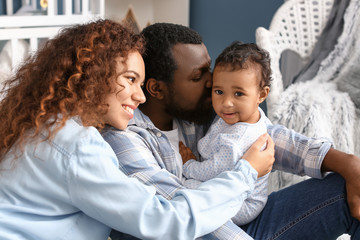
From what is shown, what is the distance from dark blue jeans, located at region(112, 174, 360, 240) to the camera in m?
1.16

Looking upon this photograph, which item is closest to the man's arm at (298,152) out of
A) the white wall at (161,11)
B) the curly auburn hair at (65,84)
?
the curly auburn hair at (65,84)

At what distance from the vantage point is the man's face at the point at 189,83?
49.0 inches

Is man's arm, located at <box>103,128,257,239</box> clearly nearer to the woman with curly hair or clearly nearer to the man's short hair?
the woman with curly hair

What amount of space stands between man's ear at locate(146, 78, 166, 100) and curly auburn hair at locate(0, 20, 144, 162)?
0.63ft

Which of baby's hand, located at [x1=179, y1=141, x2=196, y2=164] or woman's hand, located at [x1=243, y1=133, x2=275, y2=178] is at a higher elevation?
woman's hand, located at [x1=243, y1=133, x2=275, y2=178]

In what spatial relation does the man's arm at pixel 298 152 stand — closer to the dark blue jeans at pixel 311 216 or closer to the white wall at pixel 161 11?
the dark blue jeans at pixel 311 216

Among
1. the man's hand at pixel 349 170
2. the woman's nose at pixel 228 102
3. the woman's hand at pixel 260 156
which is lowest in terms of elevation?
the man's hand at pixel 349 170

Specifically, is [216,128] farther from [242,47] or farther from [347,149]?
[347,149]

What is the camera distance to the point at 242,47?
4.03ft

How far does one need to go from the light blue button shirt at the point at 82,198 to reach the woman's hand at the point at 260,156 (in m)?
0.15

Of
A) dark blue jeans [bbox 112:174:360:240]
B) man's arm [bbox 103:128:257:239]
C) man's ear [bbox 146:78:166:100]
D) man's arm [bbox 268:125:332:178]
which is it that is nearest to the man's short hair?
man's ear [bbox 146:78:166:100]

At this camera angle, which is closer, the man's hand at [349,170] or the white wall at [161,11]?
the man's hand at [349,170]

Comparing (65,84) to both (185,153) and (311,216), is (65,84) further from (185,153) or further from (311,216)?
(311,216)

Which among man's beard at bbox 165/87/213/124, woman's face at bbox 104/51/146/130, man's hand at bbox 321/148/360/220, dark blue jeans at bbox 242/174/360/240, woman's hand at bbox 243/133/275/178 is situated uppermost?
woman's face at bbox 104/51/146/130
